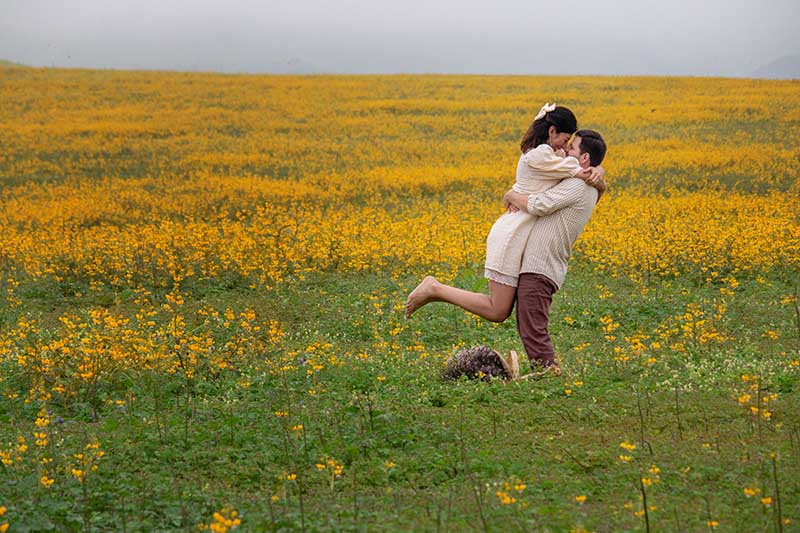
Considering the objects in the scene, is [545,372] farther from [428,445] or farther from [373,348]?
[373,348]

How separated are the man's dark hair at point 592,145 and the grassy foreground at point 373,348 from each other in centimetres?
139

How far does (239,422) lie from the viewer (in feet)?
18.3

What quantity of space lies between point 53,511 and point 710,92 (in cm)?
2968

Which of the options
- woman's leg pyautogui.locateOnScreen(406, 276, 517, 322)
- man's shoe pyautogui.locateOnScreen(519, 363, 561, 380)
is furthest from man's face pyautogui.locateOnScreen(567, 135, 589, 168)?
man's shoe pyautogui.locateOnScreen(519, 363, 561, 380)

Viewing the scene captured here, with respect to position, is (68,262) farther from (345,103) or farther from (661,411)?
(345,103)

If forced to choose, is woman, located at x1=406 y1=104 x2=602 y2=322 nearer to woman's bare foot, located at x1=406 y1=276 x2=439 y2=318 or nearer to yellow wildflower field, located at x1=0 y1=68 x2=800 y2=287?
woman's bare foot, located at x1=406 y1=276 x2=439 y2=318

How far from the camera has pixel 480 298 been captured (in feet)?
21.2

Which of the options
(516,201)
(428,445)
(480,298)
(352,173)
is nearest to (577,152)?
(516,201)

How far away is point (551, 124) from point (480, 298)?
134 cm

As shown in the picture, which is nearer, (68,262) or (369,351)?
(369,351)

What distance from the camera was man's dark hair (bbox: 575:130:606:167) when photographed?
20.7ft

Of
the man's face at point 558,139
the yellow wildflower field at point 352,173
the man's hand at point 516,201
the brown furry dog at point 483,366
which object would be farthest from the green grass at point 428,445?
the yellow wildflower field at point 352,173

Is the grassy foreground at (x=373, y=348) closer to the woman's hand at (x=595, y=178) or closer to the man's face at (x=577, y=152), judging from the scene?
the woman's hand at (x=595, y=178)

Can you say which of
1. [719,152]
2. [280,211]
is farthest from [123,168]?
[719,152]
